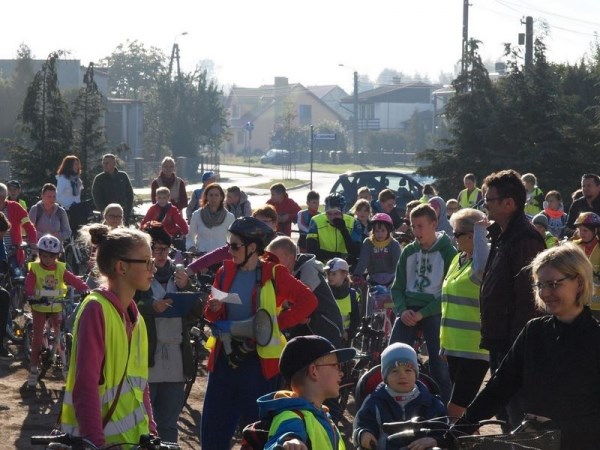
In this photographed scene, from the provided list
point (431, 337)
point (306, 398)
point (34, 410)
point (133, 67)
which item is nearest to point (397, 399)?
point (306, 398)

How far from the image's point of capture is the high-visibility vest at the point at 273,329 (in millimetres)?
7754

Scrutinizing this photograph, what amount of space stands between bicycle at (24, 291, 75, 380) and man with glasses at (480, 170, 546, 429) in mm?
5788

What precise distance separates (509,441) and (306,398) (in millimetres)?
836

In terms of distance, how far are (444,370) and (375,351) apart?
2.39 metres

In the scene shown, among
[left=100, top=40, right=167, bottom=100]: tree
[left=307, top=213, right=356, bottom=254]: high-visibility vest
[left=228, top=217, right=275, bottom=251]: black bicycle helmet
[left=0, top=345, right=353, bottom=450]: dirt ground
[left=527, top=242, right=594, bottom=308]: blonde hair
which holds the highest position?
[left=100, top=40, right=167, bottom=100]: tree

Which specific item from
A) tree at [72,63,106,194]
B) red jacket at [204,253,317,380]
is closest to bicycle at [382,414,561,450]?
red jacket at [204,253,317,380]

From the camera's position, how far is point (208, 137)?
77812 mm

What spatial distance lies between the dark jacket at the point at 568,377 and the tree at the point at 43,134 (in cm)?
2151

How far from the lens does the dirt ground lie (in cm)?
1027

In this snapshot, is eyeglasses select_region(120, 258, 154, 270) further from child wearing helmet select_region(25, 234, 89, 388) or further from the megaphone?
child wearing helmet select_region(25, 234, 89, 388)

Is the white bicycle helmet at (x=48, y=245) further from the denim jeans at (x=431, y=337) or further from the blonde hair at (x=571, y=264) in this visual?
the blonde hair at (x=571, y=264)

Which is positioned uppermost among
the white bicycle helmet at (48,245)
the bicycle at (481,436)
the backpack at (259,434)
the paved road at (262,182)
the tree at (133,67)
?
the tree at (133,67)

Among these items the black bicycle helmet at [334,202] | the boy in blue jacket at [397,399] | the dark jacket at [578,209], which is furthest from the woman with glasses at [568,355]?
the dark jacket at [578,209]

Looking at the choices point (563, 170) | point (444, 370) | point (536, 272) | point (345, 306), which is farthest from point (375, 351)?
point (563, 170)
